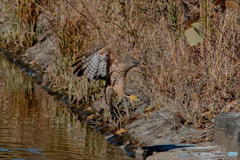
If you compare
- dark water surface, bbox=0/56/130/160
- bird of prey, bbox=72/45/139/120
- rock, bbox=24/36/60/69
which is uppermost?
rock, bbox=24/36/60/69

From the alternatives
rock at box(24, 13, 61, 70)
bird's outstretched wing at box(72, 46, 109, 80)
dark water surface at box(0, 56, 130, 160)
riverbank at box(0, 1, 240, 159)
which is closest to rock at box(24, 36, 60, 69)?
rock at box(24, 13, 61, 70)

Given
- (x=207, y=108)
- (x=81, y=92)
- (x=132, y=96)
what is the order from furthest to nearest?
(x=81, y=92) < (x=132, y=96) < (x=207, y=108)

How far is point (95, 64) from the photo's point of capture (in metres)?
11.2

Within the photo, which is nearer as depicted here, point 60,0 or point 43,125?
point 43,125

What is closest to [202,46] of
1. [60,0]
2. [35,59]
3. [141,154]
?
[141,154]

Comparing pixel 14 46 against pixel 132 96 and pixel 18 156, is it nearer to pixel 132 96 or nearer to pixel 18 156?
pixel 132 96

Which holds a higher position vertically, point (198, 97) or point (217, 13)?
point (217, 13)

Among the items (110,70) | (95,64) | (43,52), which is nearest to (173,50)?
(110,70)

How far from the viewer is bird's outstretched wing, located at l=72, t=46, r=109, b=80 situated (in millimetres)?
11133

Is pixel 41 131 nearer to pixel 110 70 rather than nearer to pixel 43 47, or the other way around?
pixel 110 70

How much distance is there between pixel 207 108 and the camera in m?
10.3

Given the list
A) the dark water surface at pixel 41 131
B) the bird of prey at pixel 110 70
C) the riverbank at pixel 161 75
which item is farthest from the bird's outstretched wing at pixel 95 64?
the dark water surface at pixel 41 131

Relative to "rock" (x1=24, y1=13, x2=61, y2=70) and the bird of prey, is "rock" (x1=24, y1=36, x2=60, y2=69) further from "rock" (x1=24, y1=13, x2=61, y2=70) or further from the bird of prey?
the bird of prey

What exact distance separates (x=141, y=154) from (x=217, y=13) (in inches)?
113
